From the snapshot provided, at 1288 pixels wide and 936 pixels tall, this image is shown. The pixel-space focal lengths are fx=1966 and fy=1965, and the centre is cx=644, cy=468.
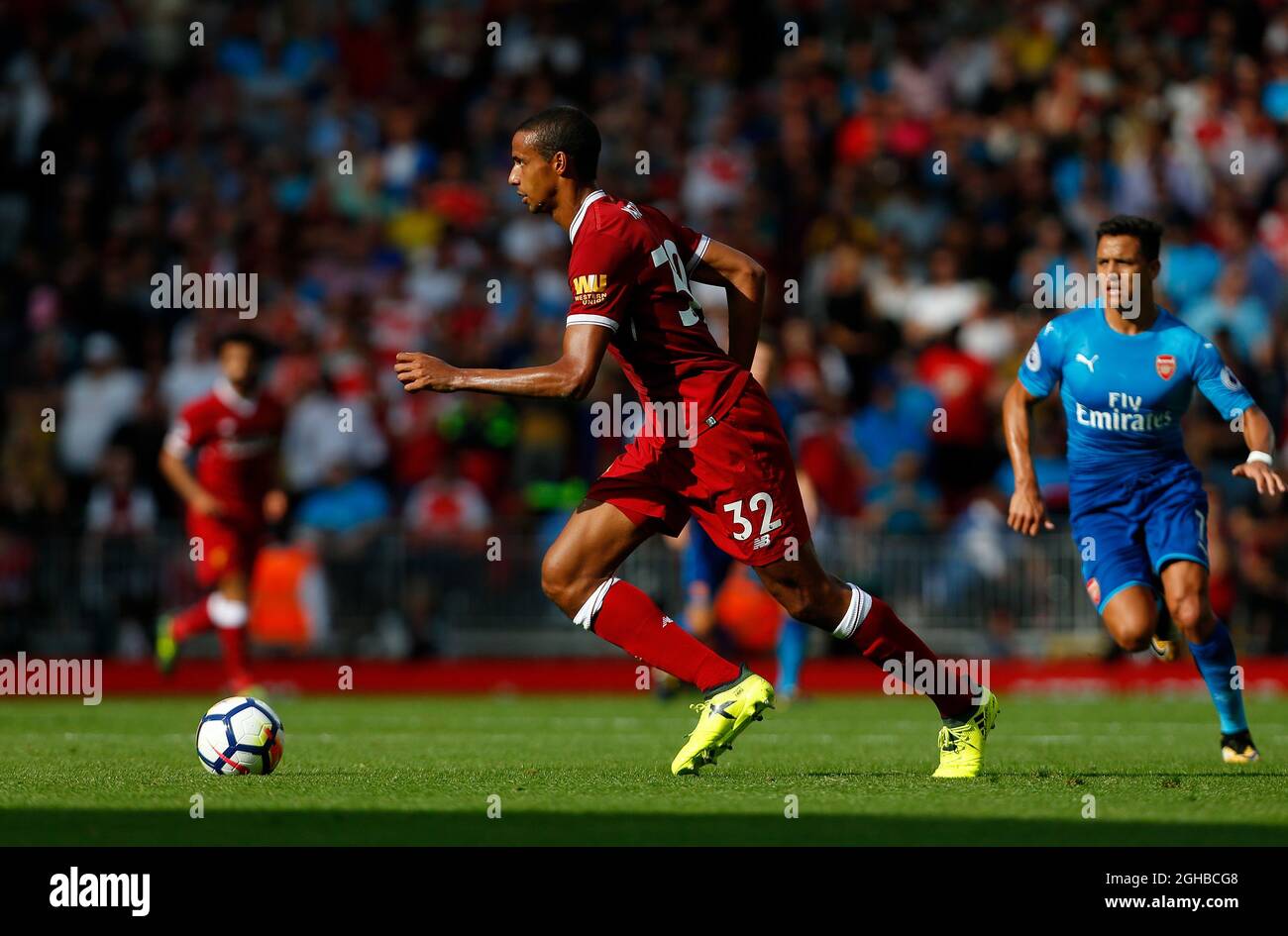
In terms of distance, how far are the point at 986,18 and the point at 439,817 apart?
17647 mm

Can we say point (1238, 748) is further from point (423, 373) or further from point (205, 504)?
point (205, 504)

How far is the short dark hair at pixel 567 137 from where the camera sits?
8.19 meters

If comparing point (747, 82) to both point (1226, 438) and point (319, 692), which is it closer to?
point (1226, 438)

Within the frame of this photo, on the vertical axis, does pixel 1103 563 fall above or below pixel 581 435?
below

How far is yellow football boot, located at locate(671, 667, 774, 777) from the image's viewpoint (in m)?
8.07

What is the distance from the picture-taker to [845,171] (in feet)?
70.4

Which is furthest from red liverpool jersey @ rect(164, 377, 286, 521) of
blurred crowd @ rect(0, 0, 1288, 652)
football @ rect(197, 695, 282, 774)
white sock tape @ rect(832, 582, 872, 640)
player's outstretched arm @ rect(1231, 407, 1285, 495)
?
player's outstretched arm @ rect(1231, 407, 1285, 495)

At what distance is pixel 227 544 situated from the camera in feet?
48.9

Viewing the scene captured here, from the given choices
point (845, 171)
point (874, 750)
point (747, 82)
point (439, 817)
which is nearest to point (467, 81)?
point (747, 82)

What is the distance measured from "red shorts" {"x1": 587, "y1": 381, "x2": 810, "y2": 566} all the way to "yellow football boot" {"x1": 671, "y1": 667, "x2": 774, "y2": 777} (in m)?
0.51

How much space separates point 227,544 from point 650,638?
727 centimetres
